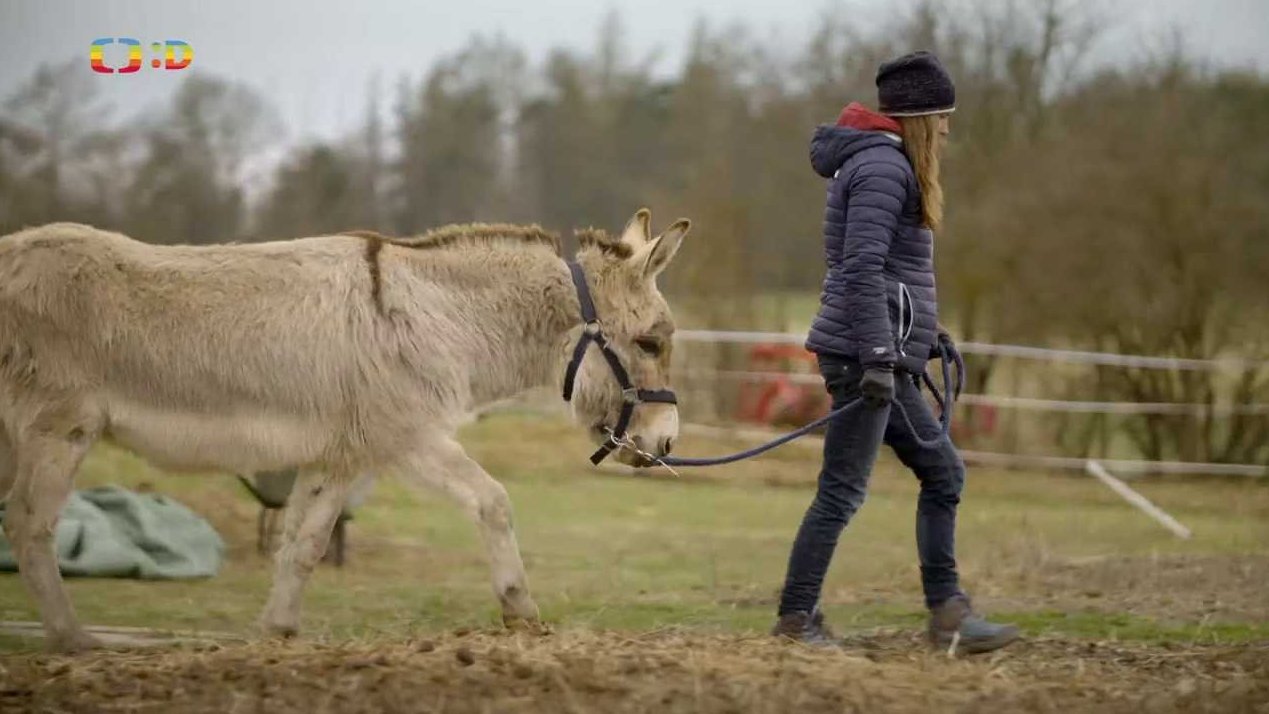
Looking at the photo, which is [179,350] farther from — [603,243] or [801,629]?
[801,629]

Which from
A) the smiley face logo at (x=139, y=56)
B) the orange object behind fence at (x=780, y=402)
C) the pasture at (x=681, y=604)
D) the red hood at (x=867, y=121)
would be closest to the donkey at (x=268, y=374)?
the pasture at (x=681, y=604)

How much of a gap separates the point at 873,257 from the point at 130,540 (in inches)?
221

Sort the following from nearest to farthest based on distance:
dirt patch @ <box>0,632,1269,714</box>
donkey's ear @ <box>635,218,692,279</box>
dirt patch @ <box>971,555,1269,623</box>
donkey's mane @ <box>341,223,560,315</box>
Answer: dirt patch @ <box>0,632,1269,714</box>, donkey's ear @ <box>635,218,692,279</box>, donkey's mane @ <box>341,223,560,315</box>, dirt patch @ <box>971,555,1269,623</box>

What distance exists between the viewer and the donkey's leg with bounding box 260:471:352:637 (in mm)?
6449

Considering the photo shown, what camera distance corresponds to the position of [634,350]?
266 inches

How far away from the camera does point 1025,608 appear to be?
8.07 m

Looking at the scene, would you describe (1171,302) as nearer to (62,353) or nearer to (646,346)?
(646,346)

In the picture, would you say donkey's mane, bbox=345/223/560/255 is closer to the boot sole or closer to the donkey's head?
the donkey's head

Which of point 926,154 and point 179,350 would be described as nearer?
point 926,154

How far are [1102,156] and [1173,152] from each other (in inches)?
31.5

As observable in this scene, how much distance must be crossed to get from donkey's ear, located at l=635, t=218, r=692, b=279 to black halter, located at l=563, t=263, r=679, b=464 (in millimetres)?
278

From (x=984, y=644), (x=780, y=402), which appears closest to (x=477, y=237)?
(x=984, y=644)

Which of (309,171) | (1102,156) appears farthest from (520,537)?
(1102,156)

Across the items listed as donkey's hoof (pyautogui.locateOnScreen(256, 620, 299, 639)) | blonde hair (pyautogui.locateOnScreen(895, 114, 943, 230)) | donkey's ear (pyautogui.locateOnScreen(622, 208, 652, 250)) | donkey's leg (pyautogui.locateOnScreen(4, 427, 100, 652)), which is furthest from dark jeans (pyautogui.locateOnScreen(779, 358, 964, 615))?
donkey's leg (pyautogui.locateOnScreen(4, 427, 100, 652))
